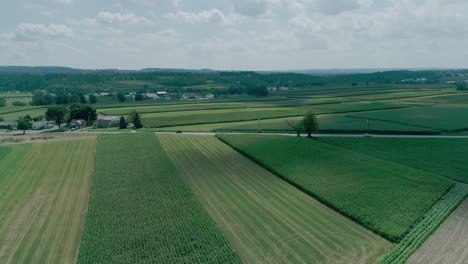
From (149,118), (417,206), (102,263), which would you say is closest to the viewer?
(102,263)

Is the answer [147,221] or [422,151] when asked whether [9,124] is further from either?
[422,151]

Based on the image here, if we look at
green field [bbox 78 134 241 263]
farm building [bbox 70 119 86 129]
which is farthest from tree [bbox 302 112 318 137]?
farm building [bbox 70 119 86 129]

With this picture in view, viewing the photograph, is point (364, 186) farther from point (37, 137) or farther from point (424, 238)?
point (37, 137)

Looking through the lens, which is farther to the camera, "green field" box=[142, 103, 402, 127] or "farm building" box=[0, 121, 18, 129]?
"green field" box=[142, 103, 402, 127]

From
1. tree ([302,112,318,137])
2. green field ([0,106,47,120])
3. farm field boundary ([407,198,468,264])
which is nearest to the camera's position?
farm field boundary ([407,198,468,264])

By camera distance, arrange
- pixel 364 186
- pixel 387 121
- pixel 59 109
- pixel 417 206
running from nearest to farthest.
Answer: pixel 417 206 < pixel 364 186 < pixel 387 121 < pixel 59 109

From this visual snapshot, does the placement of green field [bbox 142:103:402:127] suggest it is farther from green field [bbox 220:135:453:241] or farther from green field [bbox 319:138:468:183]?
green field [bbox 220:135:453:241]

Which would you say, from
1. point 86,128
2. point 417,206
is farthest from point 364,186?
point 86,128
